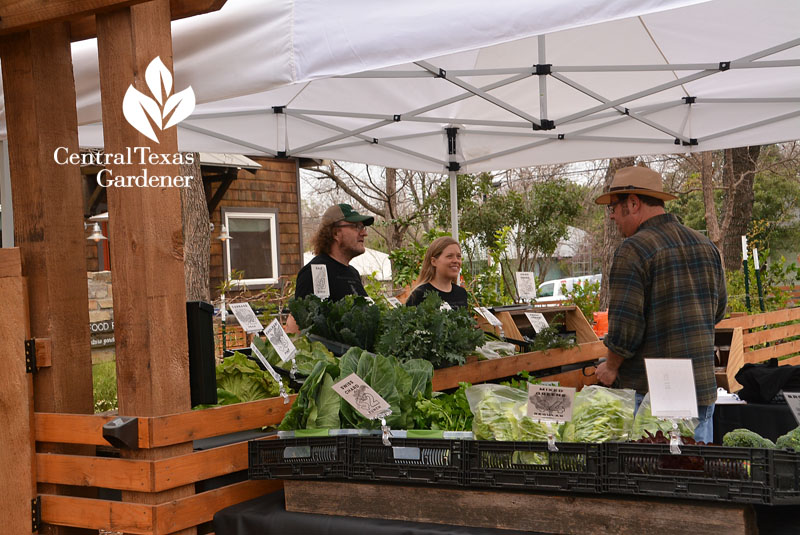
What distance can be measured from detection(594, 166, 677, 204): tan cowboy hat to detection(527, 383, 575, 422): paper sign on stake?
5.75ft

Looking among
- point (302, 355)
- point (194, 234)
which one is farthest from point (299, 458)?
point (194, 234)

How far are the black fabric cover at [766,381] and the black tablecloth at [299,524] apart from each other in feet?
9.23

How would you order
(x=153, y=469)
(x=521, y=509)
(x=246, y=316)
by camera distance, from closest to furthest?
(x=521, y=509) < (x=153, y=469) < (x=246, y=316)

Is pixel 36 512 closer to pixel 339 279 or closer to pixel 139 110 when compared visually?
pixel 139 110

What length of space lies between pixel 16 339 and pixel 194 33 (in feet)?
4.30

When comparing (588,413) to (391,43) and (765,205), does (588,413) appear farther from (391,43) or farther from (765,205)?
(765,205)

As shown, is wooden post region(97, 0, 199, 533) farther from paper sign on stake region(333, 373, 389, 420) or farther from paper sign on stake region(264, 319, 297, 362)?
paper sign on stake region(333, 373, 389, 420)

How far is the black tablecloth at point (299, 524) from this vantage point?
2211mm

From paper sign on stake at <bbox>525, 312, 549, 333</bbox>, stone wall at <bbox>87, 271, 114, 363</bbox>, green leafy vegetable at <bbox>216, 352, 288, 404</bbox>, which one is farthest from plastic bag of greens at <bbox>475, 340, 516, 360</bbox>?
stone wall at <bbox>87, 271, 114, 363</bbox>

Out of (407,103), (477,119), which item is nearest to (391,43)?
(407,103)

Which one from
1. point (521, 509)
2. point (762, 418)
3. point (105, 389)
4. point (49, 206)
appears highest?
point (49, 206)

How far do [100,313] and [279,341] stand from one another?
303 inches

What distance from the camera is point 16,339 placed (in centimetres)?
291

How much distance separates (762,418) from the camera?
441 cm
